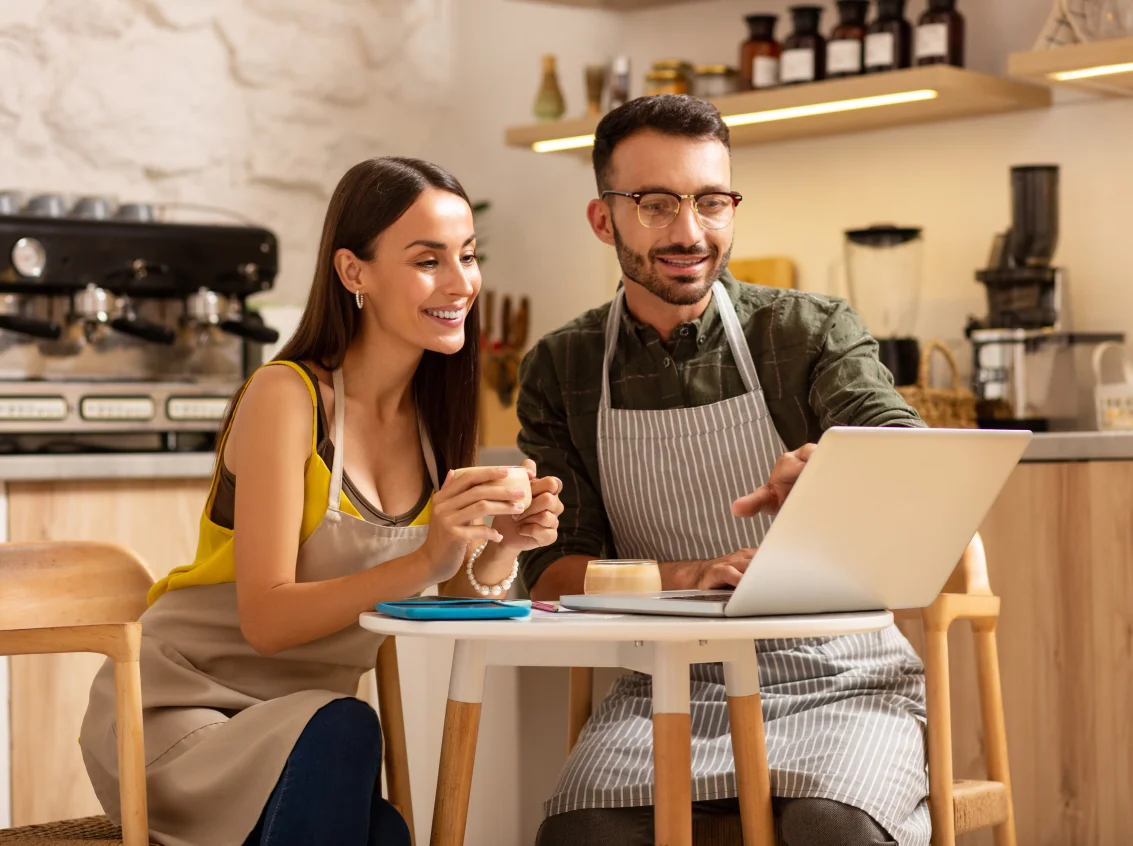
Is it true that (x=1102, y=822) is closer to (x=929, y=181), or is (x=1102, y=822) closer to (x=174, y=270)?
(x=929, y=181)

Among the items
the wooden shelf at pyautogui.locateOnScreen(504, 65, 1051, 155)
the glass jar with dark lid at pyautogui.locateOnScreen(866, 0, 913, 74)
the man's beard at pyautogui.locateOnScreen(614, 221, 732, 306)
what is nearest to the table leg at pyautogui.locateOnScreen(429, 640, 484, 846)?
the man's beard at pyautogui.locateOnScreen(614, 221, 732, 306)

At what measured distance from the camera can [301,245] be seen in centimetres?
455

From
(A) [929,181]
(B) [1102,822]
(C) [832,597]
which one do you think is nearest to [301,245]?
A: (A) [929,181]

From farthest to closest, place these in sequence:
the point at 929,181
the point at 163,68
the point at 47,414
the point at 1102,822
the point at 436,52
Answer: the point at 436,52
the point at 163,68
the point at 929,181
the point at 47,414
the point at 1102,822

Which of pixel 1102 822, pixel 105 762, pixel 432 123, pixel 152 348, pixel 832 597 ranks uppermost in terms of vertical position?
pixel 432 123

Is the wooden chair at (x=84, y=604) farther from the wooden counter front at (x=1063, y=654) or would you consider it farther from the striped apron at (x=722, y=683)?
the wooden counter front at (x=1063, y=654)

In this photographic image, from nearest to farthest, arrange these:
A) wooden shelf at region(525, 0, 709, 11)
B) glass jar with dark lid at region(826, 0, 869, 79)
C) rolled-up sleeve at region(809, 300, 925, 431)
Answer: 1. rolled-up sleeve at region(809, 300, 925, 431)
2. glass jar with dark lid at region(826, 0, 869, 79)
3. wooden shelf at region(525, 0, 709, 11)

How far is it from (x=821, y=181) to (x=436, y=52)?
1.52 m

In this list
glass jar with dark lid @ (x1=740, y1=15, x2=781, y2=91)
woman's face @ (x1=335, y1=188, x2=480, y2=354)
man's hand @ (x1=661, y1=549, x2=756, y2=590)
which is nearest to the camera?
man's hand @ (x1=661, y1=549, x2=756, y2=590)

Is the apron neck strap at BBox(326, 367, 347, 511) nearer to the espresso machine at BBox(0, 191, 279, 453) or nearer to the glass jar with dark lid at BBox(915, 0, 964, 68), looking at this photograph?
the espresso machine at BBox(0, 191, 279, 453)

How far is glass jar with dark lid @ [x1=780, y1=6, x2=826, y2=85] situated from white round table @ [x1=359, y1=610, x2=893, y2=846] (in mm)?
2195

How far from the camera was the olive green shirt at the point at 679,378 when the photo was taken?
2133 millimetres

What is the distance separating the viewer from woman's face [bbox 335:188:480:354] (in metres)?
1.91

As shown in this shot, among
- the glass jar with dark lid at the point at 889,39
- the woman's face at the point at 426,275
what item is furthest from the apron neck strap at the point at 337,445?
the glass jar with dark lid at the point at 889,39
